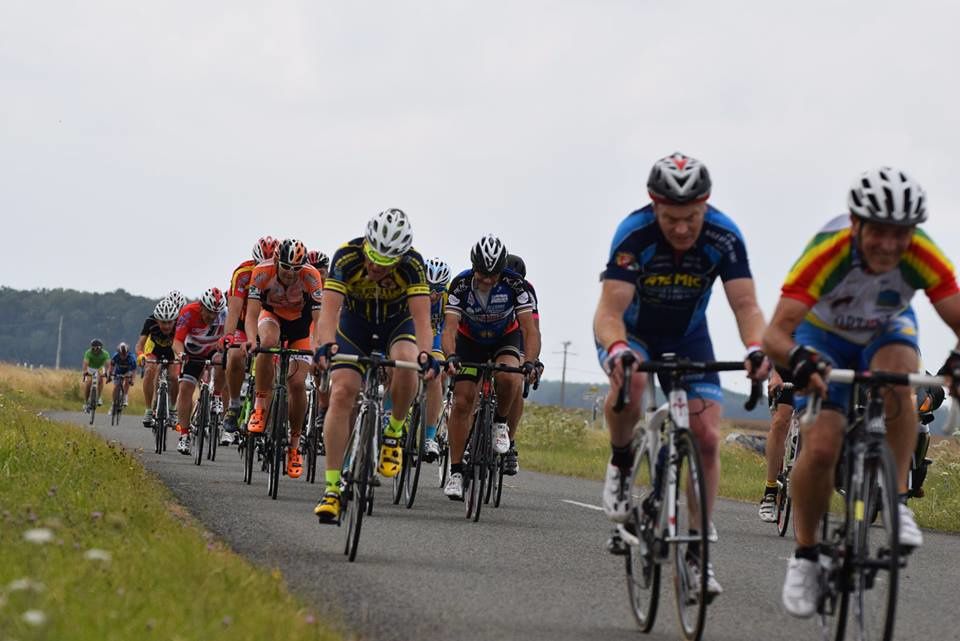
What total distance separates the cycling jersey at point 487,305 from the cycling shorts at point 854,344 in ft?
20.0

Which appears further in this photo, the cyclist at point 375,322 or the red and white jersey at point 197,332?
the red and white jersey at point 197,332

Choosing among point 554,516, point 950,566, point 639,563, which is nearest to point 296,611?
point 639,563

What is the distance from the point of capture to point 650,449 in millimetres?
7219

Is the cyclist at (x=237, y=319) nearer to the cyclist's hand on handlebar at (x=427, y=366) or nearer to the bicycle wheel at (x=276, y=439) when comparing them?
the bicycle wheel at (x=276, y=439)

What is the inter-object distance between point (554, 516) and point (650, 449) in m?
6.07

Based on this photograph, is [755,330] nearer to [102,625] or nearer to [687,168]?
[687,168]

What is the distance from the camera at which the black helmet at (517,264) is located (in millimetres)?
14017

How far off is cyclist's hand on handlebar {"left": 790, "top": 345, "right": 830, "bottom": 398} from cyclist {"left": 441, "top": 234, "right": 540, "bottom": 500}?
664cm

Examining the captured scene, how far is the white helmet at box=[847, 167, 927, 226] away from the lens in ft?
20.0

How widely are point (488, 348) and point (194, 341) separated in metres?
7.02

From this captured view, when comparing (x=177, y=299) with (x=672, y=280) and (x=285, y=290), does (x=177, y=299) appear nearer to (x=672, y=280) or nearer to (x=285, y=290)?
(x=285, y=290)

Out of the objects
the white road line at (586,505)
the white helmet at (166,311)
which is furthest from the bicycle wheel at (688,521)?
the white helmet at (166,311)

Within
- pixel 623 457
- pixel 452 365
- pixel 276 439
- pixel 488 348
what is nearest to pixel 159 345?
pixel 276 439

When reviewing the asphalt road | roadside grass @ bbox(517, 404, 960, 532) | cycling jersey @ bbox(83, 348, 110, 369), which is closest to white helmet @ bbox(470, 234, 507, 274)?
the asphalt road
